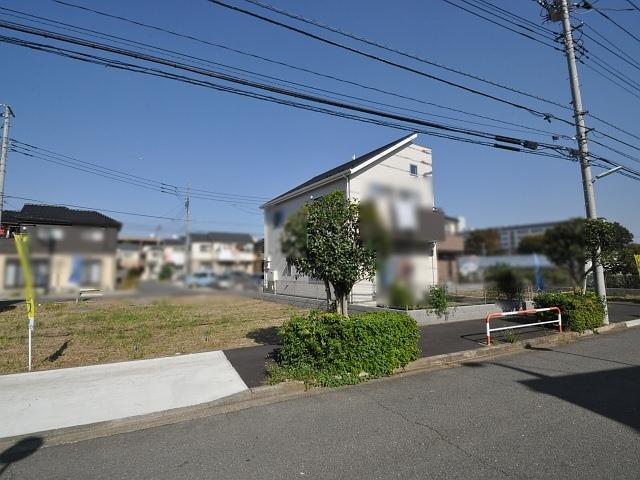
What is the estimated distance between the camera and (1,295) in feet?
15.1

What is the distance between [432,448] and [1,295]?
17.9ft

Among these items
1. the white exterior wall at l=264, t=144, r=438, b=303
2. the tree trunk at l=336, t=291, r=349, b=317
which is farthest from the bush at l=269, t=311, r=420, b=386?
the white exterior wall at l=264, t=144, r=438, b=303

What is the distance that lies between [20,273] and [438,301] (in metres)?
10.2

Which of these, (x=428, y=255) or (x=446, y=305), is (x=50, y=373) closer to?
(x=428, y=255)

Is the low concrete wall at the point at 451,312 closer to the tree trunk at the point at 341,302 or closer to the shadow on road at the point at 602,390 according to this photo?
the tree trunk at the point at 341,302

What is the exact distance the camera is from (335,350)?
6.12m

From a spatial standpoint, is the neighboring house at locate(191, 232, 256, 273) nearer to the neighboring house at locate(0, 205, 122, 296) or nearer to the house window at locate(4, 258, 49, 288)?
the neighboring house at locate(0, 205, 122, 296)

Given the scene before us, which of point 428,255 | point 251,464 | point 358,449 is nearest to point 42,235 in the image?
point 251,464

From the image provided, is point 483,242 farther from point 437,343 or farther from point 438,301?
point 438,301

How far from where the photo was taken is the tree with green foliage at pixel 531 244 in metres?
5.88

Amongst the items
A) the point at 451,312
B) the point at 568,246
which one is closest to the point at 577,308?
the point at 568,246

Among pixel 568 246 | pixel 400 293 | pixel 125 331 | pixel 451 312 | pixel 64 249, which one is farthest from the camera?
pixel 451 312

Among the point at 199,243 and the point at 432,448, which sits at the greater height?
the point at 199,243

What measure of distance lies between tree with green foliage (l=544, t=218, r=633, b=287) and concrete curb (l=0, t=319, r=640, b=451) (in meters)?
2.48
